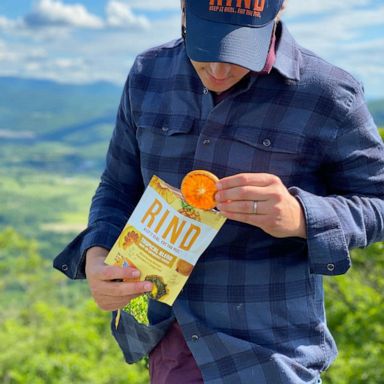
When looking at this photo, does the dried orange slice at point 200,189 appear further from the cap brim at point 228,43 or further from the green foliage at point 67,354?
the green foliage at point 67,354

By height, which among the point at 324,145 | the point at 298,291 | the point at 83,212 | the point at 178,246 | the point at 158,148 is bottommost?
the point at 83,212

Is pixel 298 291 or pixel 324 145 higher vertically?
pixel 324 145

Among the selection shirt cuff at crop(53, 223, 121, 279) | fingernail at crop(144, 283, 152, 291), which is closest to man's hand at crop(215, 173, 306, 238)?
fingernail at crop(144, 283, 152, 291)

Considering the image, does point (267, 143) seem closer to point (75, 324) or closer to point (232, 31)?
point (232, 31)

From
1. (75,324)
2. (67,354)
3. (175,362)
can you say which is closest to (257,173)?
(175,362)

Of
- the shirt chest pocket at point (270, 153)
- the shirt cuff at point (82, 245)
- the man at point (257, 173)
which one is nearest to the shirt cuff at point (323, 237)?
the man at point (257, 173)

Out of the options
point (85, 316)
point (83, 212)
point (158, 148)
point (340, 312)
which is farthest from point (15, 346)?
point (83, 212)

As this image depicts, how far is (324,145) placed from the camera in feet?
5.19

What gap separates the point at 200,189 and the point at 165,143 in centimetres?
31

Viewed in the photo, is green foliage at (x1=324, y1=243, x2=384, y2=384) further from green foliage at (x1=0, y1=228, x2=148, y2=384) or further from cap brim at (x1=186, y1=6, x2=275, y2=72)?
cap brim at (x1=186, y1=6, x2=275, y2=72)

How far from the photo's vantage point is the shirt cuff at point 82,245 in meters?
1.81

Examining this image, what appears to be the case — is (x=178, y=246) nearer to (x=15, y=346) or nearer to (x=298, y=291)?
(x=298, y=291)

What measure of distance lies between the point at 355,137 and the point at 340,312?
943 centimetres

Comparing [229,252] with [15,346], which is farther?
[15,346]
